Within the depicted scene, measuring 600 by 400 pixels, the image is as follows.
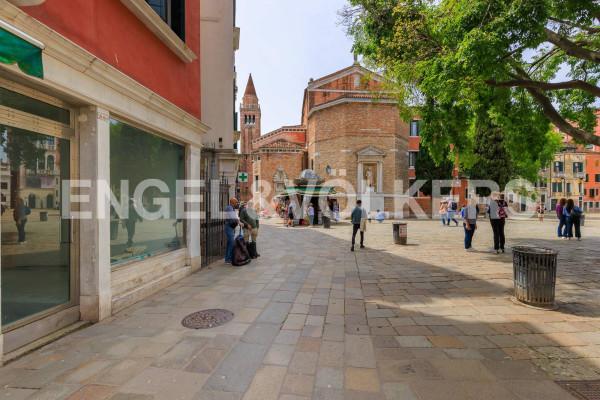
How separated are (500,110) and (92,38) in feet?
38.1

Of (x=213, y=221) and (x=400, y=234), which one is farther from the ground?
(x=213, y=221)

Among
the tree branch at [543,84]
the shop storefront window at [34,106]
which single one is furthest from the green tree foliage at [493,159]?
the shop storefront window at [34,106]

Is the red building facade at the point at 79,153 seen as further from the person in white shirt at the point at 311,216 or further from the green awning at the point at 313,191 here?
the green awning at the point at 313,191

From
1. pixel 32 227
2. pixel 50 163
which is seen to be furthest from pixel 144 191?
pixel 32 227

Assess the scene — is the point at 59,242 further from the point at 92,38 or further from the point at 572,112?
the point at 572,112

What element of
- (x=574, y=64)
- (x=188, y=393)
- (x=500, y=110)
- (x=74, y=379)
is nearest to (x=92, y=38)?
(x=74, y=379)

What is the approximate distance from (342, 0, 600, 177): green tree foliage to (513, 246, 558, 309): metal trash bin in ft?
12.3

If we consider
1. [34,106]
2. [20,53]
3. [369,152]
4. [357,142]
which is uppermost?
[357,142]

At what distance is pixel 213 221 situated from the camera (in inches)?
357

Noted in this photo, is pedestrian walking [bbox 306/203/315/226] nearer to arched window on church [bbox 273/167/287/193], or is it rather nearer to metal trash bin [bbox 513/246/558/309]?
arched window on church [bbox 273/167/287/193]

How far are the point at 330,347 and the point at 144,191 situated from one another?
4779 mm

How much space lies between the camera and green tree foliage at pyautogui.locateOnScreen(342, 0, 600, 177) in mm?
6035

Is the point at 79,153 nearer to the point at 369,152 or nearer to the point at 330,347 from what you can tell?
the point at 330,347

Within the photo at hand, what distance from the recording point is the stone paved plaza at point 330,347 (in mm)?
2816
